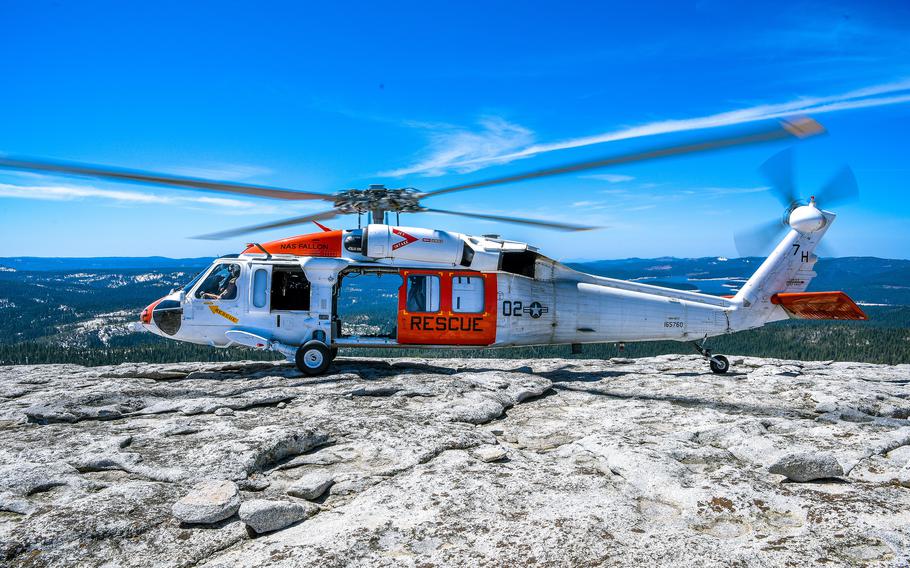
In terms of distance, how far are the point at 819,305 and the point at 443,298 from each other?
421 inches

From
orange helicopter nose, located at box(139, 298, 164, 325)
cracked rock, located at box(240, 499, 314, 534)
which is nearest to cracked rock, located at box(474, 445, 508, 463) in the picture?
cracked rock, located at box(240, 499, 314, 534)

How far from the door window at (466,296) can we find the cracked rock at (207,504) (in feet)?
31.9

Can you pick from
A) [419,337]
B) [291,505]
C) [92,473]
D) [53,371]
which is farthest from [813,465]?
[53,371]

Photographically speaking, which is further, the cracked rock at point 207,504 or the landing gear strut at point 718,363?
the landing gear strut at point 718,363

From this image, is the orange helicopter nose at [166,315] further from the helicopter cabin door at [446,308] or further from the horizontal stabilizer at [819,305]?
the horizontal stabilizer at [819,305]

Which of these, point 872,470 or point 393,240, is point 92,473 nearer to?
point 393,240

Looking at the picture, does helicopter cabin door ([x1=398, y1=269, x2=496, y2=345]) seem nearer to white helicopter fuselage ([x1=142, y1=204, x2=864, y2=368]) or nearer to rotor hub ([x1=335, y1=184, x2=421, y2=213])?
white helicopter fuselage ([x1=142, y1=204, x2=864, y2=368])

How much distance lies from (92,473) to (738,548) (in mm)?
7581

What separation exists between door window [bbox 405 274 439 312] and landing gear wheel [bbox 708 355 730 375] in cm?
818

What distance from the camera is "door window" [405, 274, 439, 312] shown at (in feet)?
49.0

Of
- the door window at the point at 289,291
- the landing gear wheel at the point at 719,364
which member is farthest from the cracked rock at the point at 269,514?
the landing gear wheel at the point at 719,364

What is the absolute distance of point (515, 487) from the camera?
6.20 meters

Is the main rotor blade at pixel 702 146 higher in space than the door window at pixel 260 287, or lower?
higher

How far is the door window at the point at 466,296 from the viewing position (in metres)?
15.0
